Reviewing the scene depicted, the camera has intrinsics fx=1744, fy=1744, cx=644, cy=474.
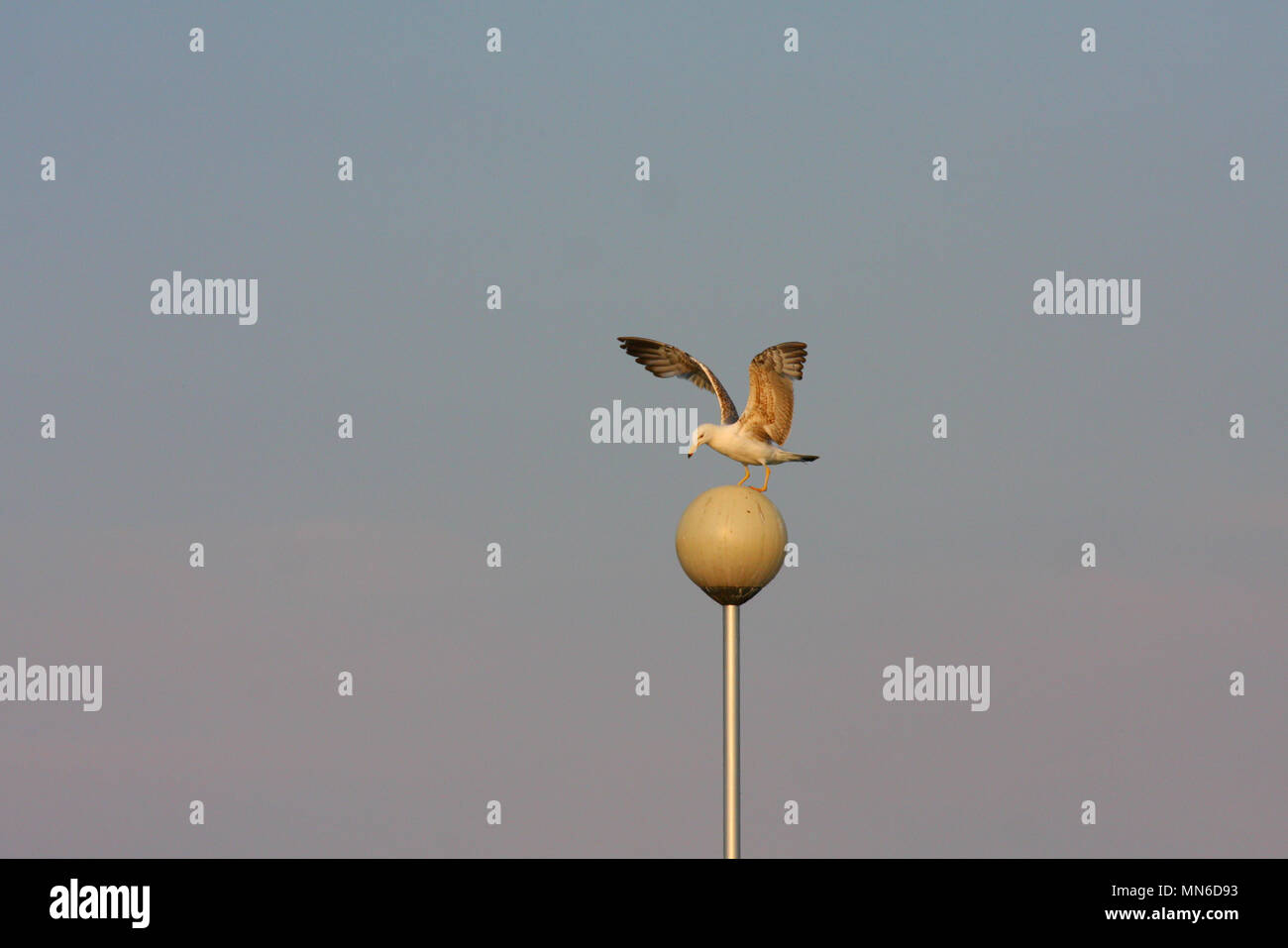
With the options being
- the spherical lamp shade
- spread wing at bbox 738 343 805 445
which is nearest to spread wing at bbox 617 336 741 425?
spread wing at bbox 738 343 805 445

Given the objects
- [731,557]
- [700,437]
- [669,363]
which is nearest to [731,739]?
[731,557]

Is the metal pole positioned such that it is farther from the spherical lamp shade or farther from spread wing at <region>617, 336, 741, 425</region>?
spread wing at <region>617, 336, 741, 425</region>

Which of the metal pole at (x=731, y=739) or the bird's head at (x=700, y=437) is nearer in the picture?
the metal pole at (x=731, y=739)

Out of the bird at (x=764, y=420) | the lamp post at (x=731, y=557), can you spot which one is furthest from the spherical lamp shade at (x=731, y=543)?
the bird at (x=764, y=420)

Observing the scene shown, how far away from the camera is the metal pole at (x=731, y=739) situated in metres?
21.9

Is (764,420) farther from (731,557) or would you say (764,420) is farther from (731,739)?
(731,739)

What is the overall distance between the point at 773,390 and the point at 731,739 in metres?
4.94

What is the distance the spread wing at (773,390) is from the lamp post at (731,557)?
1.95 metres

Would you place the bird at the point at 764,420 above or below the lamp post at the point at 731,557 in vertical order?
above

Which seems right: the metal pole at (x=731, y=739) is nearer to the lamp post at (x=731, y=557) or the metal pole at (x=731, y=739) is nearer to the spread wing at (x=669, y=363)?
the lamp post at (x=731, y=557)

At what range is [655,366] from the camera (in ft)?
83.1
